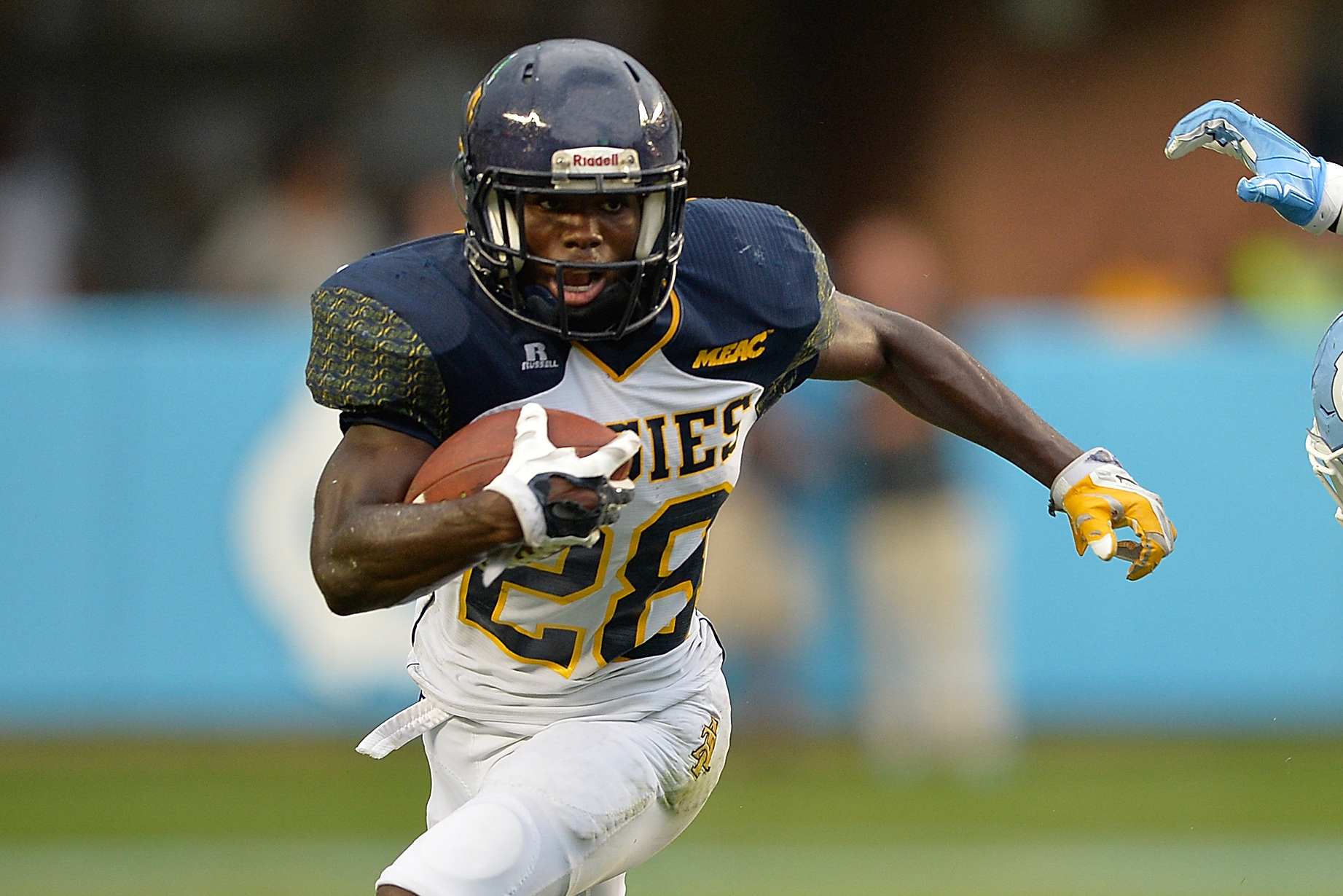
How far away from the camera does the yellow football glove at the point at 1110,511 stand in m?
3.81

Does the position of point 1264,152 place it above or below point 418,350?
above

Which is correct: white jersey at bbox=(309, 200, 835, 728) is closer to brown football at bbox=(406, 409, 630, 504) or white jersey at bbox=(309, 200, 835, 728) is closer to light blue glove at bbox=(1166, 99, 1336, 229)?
brown football at bbox=(406, 409, 630, 504)

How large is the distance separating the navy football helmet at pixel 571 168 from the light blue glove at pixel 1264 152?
99 cm

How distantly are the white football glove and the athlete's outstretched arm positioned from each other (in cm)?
98

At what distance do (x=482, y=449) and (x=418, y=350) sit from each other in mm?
258

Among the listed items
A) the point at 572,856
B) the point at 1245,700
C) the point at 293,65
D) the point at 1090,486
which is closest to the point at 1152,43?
the point at 1245,700

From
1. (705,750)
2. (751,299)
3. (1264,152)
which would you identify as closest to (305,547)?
(705,750)

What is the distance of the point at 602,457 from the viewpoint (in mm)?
3062

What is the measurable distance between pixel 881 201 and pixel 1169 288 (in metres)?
1.83

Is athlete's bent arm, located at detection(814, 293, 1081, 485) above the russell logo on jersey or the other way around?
the other way around

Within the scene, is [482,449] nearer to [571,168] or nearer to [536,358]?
[536,358]

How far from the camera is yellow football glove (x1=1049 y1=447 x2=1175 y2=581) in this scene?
3811 mm

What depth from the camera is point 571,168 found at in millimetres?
3443

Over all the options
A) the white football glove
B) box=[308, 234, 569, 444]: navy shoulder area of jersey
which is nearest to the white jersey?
box=[308, 234, 569, 444]: navy shoulder area of jersey
